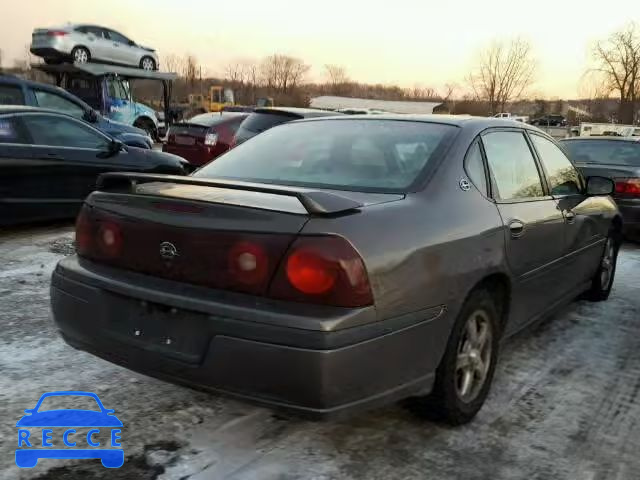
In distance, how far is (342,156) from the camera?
3156 mm

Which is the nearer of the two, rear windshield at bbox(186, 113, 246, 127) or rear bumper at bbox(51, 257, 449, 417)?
rear bumper at bbox(51, 257, 449, 417)

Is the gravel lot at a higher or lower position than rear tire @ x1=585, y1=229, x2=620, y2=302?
lower

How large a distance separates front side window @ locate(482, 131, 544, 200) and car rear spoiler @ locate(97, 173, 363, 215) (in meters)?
1.11

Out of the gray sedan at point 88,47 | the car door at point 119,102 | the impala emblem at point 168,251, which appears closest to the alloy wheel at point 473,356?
the impala emblem at point 168,251

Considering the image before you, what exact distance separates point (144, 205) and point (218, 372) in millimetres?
769

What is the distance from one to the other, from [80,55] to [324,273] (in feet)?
69.8

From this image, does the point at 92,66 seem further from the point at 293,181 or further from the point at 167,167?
the point at 293,181

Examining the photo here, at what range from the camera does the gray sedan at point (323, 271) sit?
2158 millimetres

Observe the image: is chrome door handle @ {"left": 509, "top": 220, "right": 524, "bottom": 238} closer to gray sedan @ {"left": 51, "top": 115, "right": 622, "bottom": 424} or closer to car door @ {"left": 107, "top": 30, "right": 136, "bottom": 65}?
gray sedan @ {"left": 51, "top": 115, "right": 622, "bottom": 424}

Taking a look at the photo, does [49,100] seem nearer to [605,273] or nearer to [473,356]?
[605,273]

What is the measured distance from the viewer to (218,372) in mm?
2213

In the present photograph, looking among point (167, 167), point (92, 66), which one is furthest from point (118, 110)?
point (167, 167)

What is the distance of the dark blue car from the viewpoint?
29.6 ft

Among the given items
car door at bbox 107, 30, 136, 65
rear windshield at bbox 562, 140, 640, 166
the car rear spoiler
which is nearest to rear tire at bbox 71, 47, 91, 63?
car door at bbox 107, 30, 136, 65
